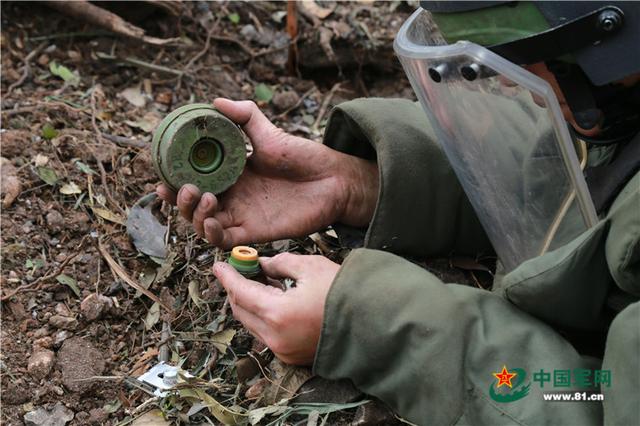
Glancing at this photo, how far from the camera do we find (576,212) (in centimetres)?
216

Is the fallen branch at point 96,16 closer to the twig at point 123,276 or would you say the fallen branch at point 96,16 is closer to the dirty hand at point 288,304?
the twig at point 123,276

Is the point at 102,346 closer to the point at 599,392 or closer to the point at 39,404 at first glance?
the point at 39,404

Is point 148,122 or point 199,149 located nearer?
point 199,149

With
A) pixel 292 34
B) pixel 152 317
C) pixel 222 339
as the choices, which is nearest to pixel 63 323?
pixel 152 317

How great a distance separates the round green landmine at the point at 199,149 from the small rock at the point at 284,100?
1274 millimetres

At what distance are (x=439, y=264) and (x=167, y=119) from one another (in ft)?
3.09

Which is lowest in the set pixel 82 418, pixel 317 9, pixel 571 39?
pixel 82 418

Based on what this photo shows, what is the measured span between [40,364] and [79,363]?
0.35 ft

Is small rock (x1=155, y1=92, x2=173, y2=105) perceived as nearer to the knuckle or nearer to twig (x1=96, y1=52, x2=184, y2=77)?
twig (x1=96, y1=52, x2=184, y2=77)

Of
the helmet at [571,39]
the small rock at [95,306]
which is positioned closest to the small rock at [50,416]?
the small rock at [95,306]

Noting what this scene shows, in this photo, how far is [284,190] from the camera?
270 centimetres

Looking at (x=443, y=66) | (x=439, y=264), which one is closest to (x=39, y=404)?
(x=439, y=264)

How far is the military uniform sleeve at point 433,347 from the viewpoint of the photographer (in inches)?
77.0

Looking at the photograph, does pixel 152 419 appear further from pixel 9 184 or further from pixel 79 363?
pixel 9 184
